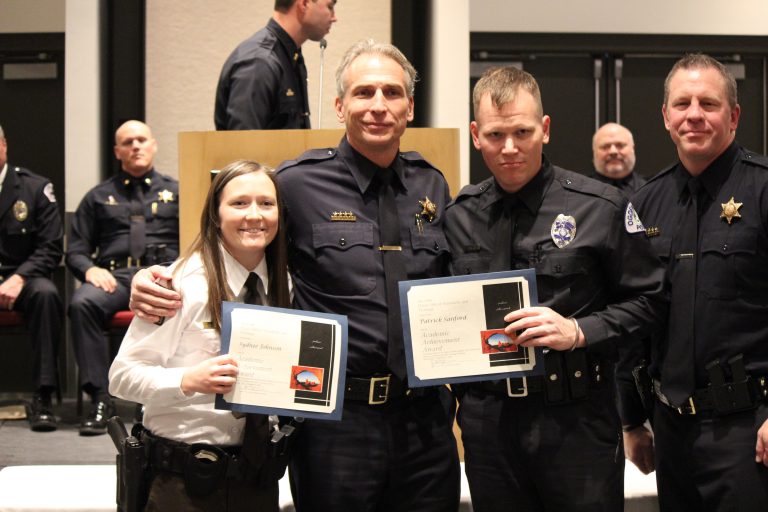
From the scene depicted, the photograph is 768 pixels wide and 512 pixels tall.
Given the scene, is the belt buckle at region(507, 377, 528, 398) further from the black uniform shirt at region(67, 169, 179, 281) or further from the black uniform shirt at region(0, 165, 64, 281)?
the black uniform shirt at region(0, 165, 64, 281)

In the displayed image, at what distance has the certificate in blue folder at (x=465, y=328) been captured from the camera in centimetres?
216

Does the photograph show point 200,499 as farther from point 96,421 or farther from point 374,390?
point 96,421

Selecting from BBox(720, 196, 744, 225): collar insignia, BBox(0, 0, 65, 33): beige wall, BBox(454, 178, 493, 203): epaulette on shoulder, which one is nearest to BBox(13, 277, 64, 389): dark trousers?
BBox(0, 0, 65, 33): beige wall

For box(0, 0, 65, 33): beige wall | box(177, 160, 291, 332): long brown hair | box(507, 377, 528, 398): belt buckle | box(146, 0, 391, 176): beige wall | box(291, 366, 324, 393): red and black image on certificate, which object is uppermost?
box(0, 0, 65, 33): beige wall

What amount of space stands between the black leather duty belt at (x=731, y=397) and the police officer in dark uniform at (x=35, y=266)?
346 cm

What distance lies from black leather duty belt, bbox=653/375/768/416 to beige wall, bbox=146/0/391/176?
3.88 meters

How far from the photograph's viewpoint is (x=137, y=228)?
16.9 ft

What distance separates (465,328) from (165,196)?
11.2 ft

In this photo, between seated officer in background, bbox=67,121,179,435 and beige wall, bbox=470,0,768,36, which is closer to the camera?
seated officer in background, bbox=67,121,179,435

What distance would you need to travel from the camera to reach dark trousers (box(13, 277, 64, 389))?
15.8 feet

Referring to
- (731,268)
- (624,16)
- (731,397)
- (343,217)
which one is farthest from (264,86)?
(624,16)

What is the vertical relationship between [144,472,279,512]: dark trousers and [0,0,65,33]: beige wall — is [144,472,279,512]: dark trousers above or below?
below

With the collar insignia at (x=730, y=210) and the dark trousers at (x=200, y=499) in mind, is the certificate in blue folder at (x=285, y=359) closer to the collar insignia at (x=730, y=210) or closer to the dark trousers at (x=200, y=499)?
the dark trousers at (x=200, y=499)

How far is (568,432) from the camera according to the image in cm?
218
